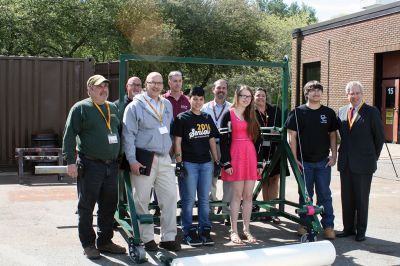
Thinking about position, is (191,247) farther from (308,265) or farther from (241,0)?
(241,0)

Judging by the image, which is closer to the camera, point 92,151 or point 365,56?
point 92,151

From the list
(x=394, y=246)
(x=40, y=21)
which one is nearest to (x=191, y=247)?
(x=394, y=246)

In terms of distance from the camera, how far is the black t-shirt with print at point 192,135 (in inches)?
238

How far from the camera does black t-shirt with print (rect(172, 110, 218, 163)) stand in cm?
604

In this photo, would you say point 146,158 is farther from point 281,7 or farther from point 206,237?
point 281,7

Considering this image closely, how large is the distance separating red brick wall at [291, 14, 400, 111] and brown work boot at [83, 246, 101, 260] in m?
14.0

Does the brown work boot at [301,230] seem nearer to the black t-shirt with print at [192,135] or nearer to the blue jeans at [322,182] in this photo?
the blue jeans at [322,182]

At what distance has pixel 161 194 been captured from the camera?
5.89 m

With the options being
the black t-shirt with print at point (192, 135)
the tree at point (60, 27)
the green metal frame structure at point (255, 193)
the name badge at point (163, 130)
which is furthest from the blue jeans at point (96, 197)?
the tree at point (60, 27)

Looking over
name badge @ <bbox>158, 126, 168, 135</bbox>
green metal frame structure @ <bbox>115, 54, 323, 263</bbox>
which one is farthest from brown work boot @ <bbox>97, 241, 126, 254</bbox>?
name badge @ <bbox>158, 126, 168, 135</bbox>

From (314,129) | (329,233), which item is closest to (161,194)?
(314,129)

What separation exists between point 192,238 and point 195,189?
0.57 m

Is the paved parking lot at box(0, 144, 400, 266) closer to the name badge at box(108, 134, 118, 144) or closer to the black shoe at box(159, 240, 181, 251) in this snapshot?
the black shoe at box(159, 240, 181, 251)

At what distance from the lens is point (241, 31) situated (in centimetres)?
3319
